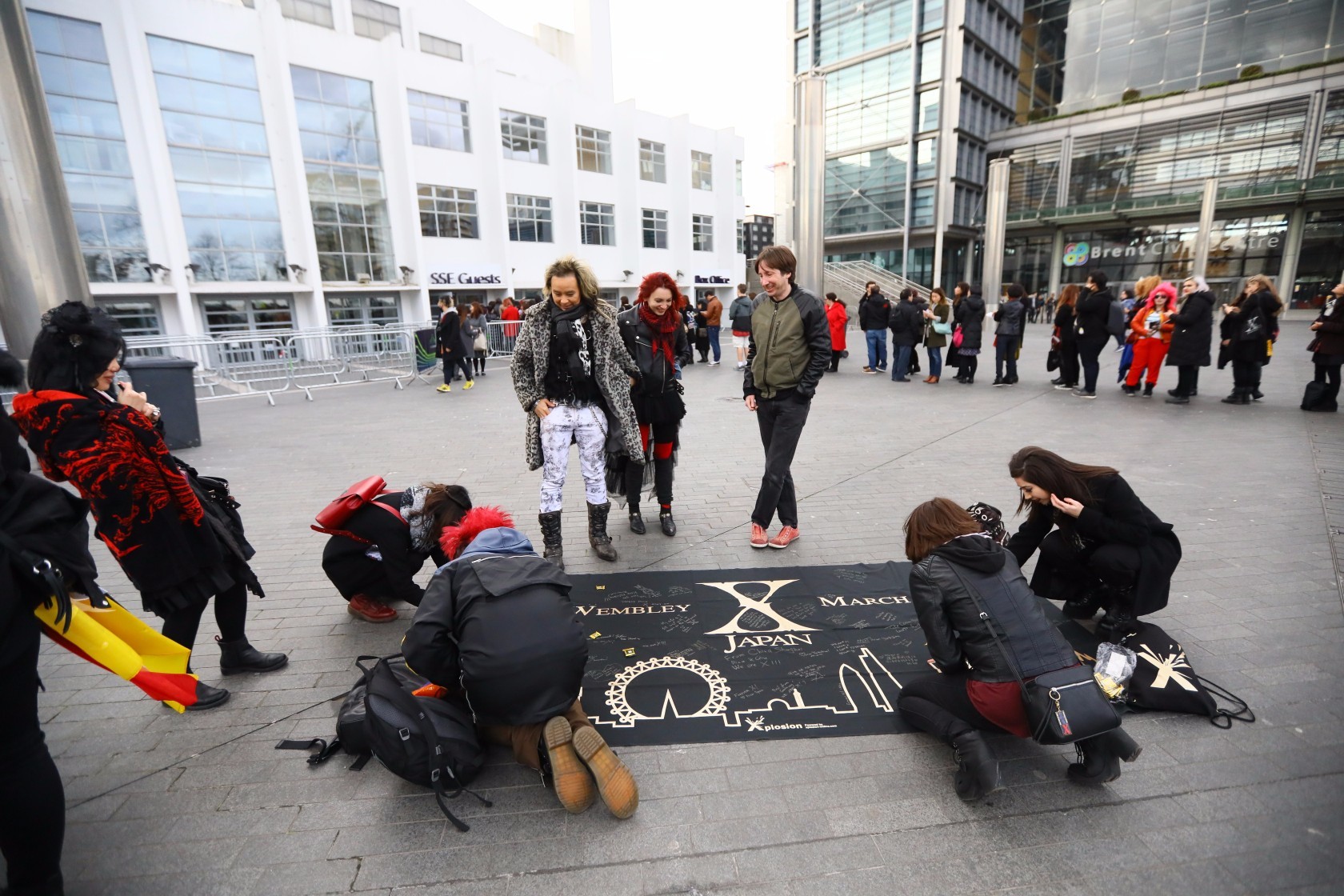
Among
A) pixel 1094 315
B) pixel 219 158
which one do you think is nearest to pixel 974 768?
pixel 1094 315

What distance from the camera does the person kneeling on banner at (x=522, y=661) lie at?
238 cm

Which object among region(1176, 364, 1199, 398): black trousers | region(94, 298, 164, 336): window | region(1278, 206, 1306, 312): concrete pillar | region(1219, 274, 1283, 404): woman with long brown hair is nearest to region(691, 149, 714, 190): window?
region(94, 298, 164, 336): window

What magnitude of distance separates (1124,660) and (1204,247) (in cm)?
3776

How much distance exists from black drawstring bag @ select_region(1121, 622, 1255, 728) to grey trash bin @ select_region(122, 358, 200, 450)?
982 centimetres

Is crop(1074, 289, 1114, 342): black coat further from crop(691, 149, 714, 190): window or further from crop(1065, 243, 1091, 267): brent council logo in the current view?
crop(1065, 243, 1091, 267): brent council logo

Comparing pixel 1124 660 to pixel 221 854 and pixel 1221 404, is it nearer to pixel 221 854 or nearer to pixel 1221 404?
pixel 221 854

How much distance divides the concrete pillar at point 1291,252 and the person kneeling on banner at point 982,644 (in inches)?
1677

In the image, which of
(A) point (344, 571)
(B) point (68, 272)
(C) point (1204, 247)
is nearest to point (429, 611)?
(A) point (344, 571)

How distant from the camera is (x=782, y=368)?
178 inches

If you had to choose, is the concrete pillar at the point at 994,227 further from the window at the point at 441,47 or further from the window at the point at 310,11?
the window at the point at 310,11

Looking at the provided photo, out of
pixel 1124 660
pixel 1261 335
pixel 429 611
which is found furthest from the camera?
pixel 1261 335

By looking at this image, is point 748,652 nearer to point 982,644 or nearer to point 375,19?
point 982,644

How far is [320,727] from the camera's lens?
291 cm

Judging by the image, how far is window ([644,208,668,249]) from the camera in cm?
3778
